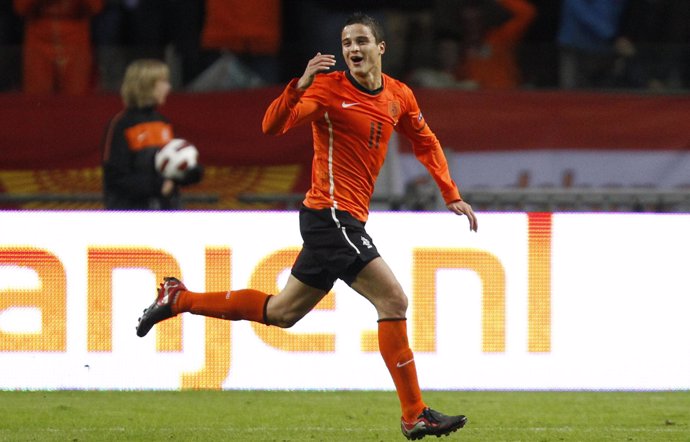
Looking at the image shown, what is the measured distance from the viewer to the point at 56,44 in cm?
1188

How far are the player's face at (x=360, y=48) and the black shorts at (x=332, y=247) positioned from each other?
26.3 inches

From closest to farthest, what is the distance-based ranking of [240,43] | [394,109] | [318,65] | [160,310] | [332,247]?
1. [318,65]
2. [332,247]
3. [394,109]
4. [160,310]
5. [240,43]

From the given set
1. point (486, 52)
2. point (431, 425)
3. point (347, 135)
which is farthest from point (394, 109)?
point (486, 52)

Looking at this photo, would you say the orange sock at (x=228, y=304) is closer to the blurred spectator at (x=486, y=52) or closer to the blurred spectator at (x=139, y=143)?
the blurred spectator at (x=139, y=143)

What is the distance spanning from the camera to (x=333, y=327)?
28.9 feet

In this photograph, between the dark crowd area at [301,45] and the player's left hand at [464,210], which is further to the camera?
the dark crowd area at [301,45]

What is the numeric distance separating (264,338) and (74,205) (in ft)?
7.35

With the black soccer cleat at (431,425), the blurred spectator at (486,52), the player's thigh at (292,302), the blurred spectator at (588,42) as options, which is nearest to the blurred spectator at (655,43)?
the blurred spectator at (588,42)

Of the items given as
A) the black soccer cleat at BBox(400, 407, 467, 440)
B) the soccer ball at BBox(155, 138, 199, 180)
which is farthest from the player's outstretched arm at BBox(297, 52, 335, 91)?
the soccer ball at BBox(155, 138, 199, 180)

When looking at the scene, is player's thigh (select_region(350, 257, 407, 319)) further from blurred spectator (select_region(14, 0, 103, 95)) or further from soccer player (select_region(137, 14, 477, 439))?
blurred spectator (select_region(14, 0, 103, 95))

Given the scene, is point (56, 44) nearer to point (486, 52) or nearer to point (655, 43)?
point (486, 52)

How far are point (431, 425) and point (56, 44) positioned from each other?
21.3 feet

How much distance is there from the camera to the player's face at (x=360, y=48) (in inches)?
259

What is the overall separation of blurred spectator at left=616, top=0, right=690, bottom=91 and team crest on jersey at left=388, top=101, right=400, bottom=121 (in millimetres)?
5656
